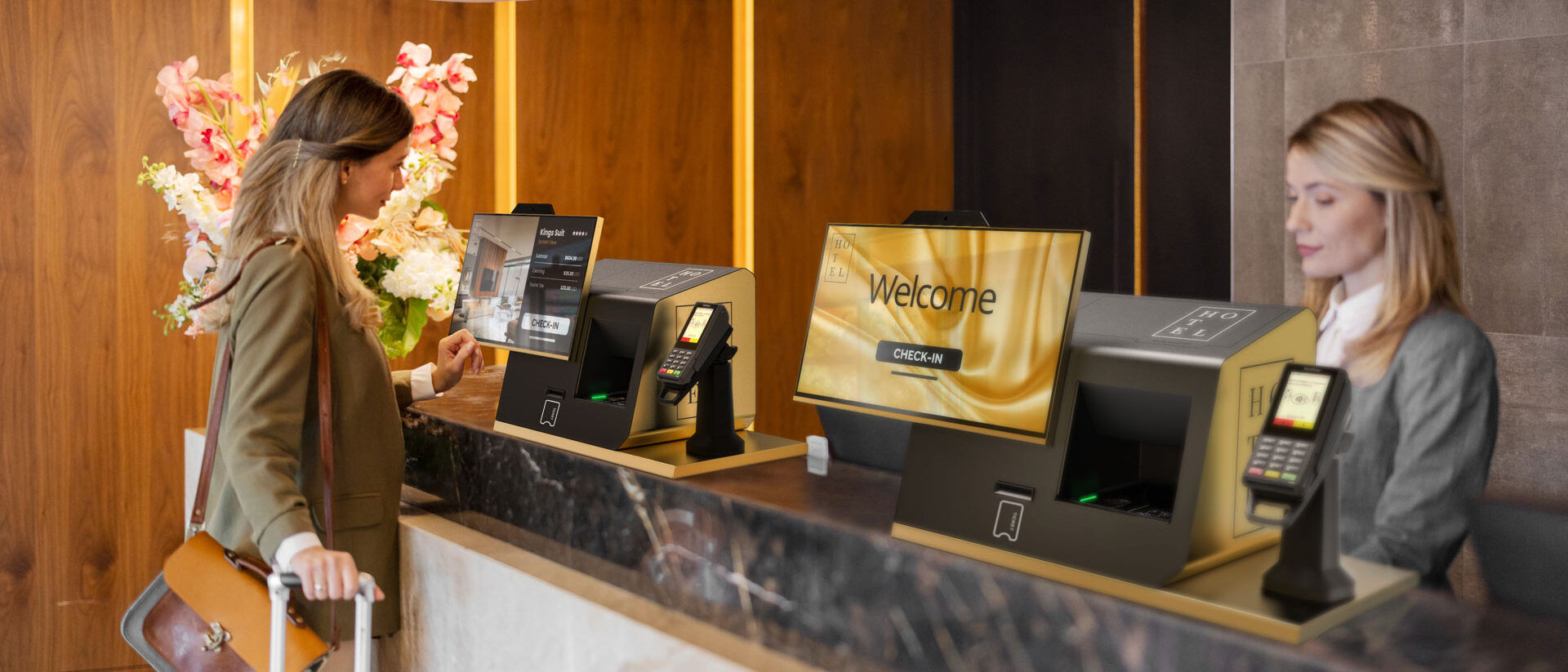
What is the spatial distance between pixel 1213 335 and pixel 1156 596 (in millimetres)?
273

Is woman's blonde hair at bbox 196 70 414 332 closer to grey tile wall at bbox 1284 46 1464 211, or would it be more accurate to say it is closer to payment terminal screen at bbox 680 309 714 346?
payment terminal screen at bbox 680 309 714 346

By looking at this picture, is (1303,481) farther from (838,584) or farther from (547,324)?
(547,324)

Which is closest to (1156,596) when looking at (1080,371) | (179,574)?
(1080,371)

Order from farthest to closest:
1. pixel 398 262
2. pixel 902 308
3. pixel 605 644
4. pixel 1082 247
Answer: pixel 398 262 < pixel 605 644 < pixel 902 308 < pixel 1082 247

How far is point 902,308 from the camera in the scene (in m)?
1.30

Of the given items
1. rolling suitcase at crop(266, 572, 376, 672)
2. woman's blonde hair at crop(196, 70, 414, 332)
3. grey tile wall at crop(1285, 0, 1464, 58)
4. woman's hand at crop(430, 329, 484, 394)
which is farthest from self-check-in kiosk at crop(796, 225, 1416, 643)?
grey tile wall at crop(1285, 0, 1464, 58)

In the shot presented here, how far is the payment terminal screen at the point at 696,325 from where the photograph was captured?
1.65 meters

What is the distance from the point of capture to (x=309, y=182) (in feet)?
5.06

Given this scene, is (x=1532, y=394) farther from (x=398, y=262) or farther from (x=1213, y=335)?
(x=398, y=262)

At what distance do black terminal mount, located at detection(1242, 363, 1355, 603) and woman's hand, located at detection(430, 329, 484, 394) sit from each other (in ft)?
4.48

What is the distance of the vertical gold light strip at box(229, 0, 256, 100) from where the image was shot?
328 cm

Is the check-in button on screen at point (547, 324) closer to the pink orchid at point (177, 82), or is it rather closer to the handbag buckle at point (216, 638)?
the handbag buckle at point (216, 638)

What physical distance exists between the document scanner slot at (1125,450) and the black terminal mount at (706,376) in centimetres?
62

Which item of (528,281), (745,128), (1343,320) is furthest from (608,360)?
(745,128)
